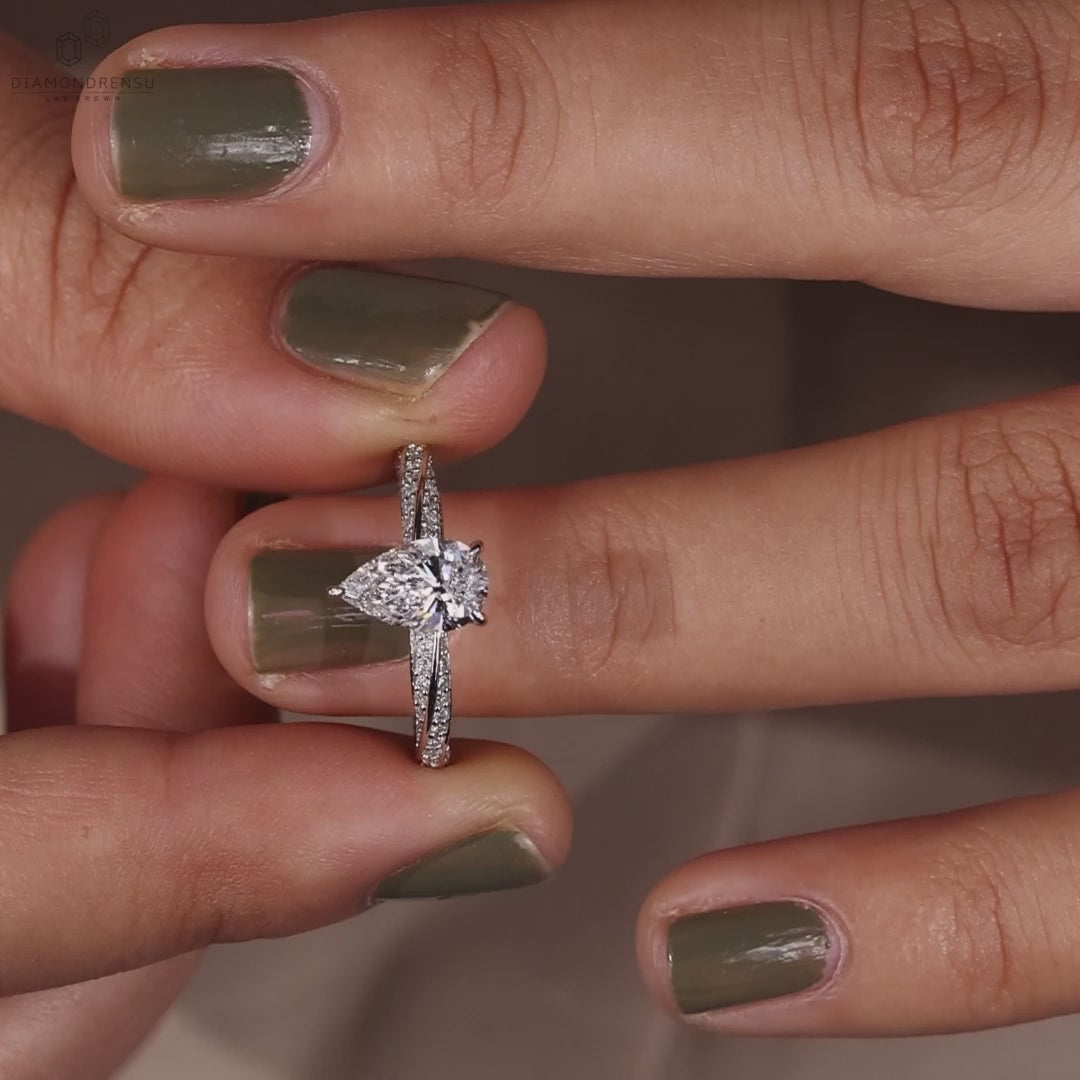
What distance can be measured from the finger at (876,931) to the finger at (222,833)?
11 centimetres

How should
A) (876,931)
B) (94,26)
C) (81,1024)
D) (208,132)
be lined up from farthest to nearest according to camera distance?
(94,26)
(81,1024)
(876,931)
(208,132)

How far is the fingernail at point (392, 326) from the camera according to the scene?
0.67 metres

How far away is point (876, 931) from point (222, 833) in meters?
0.37

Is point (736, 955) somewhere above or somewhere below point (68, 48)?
below

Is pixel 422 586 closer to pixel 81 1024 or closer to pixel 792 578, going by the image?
pixel 792 578

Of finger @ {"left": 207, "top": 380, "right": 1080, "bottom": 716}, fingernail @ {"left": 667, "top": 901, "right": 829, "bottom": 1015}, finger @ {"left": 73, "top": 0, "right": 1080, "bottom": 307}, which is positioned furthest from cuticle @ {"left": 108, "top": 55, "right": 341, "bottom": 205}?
fingernail @ {"left": 667, "top": 901, "right": 829, "bottom": 1015}

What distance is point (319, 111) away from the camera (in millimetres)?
638

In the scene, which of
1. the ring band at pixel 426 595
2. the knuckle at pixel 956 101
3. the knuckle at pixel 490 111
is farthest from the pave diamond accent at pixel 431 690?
the knuckle at pixel 956 101

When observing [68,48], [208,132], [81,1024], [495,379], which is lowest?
[81,1024]

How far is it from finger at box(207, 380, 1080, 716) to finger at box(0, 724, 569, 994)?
10 cm

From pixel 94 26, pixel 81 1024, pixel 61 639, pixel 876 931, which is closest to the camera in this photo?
pixel 876 931

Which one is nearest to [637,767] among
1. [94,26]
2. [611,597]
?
[611,597]

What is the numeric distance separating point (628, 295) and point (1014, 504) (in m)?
0.48

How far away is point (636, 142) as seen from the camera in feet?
2.29
